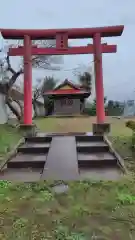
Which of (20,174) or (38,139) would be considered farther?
(38,139)

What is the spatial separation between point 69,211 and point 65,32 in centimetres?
925

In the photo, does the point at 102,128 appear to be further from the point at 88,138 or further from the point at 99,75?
the point at 99,75

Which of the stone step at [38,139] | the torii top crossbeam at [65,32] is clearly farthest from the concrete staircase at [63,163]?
the torii top crossbeam at [65,32]

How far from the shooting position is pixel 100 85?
37.2 feet

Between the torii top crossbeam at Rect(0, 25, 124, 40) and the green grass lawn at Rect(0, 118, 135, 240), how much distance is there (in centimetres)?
812

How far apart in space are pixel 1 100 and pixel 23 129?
8989mm

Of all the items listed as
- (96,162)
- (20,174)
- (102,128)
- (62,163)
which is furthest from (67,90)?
(20,174)

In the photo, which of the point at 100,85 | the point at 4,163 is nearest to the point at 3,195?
the point at 4,163

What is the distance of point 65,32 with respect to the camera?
11328mm

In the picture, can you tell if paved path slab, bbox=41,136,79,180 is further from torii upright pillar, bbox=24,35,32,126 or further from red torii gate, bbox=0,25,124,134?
red torii gate, bbox=0,25,124,134

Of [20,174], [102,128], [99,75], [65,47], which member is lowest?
[20,174]

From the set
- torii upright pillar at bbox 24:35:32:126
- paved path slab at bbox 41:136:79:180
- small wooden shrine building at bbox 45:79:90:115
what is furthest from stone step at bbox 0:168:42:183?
small wooden shrine building at bbox 45:79:90:115

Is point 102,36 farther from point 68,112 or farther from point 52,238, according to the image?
point 68,112

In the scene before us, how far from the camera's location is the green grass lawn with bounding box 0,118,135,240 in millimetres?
2840
